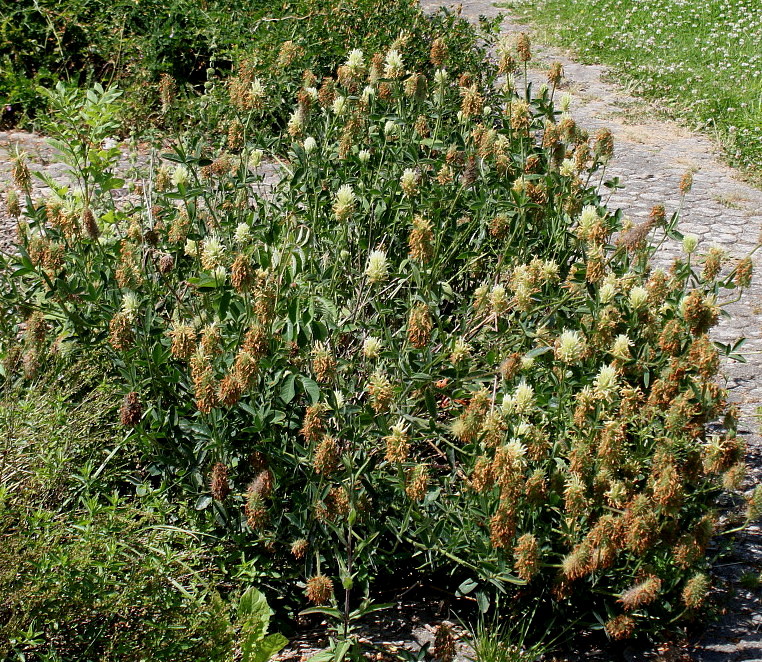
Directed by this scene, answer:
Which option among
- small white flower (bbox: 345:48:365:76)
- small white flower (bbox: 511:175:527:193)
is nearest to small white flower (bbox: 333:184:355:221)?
small white flower (bbox: 511:175:527:193)

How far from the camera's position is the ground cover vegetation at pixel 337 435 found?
240 cm

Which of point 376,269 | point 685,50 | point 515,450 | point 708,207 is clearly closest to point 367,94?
point 376,269

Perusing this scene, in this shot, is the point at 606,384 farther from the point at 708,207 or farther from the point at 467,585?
the point at 708,207

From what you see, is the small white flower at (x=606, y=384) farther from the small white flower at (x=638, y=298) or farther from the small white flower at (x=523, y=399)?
the small white flower at (x=638, y=298)

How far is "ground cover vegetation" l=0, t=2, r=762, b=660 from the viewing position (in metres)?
2.40

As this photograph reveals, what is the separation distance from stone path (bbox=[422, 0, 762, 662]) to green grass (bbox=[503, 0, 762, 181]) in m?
0.24

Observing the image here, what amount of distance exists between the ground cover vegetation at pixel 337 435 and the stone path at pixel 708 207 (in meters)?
0.22

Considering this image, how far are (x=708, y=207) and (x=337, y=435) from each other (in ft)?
15.1

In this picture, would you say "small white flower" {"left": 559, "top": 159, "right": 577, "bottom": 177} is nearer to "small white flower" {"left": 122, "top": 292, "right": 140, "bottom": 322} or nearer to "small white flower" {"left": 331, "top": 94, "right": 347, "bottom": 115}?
"small white flower" {"left": 331, "top": 94, "right": 347, "bottom": 115}

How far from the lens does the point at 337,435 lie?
2.61 meters

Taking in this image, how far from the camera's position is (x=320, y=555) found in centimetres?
270

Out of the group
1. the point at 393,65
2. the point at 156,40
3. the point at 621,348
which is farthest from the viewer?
the point at 156,40

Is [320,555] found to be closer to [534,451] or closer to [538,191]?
[534,451]

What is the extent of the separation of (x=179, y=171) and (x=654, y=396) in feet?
5.58
